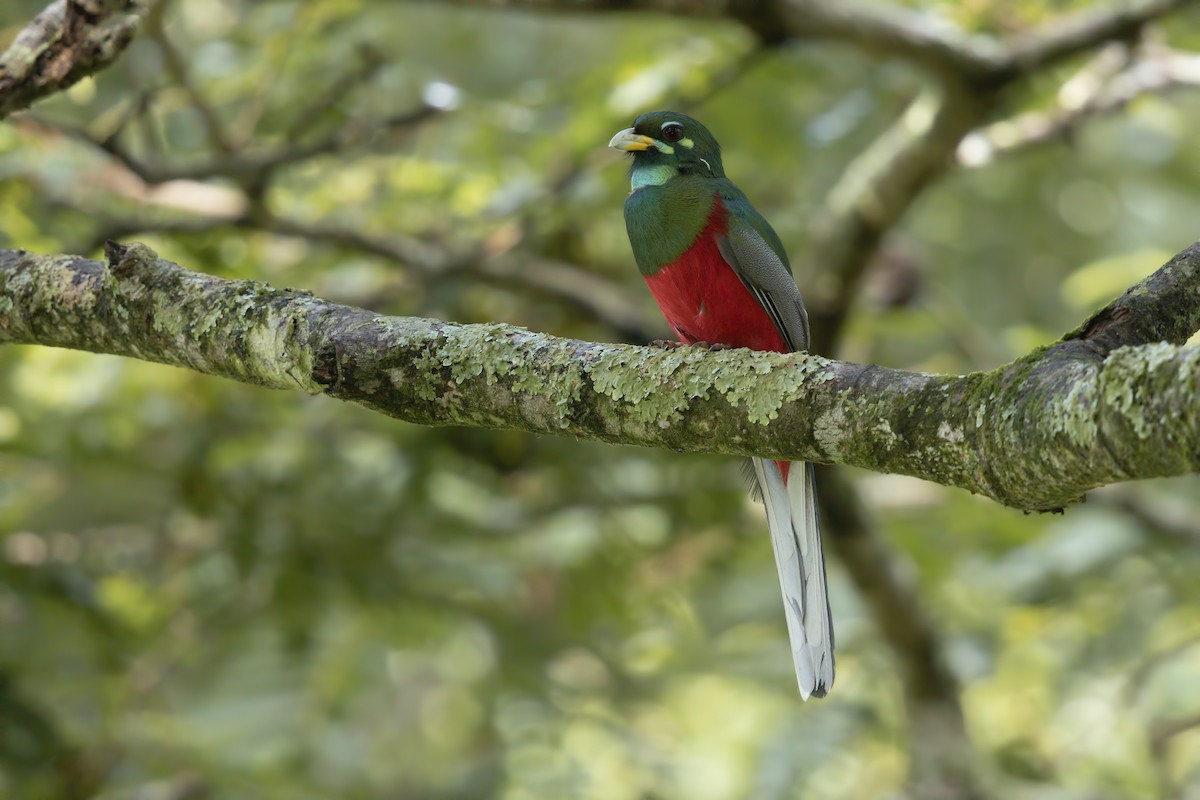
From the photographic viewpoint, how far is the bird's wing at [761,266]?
3709 millimetres

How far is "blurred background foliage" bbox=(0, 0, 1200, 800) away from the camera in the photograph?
5543 millimetres

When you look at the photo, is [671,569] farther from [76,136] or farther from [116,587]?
[76,136]

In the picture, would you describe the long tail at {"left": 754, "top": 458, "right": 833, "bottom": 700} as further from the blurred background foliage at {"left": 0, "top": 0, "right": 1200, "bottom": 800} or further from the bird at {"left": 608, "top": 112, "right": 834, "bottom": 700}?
the blurred background foliage at {"left": 0, "top": 0, "right": 1200, "bottom": 800}

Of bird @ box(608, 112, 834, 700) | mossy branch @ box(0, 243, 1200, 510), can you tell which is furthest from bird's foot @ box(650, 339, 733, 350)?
bird @ box(608, 112, 834, 700)

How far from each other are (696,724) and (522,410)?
660cm

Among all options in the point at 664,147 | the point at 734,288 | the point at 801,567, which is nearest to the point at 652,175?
the point at 664,147

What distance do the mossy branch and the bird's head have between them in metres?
1.52

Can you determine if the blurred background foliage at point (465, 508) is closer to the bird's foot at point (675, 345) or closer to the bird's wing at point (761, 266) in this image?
the bird's wing at point (761, 266)

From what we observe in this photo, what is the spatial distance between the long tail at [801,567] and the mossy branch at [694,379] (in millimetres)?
1145

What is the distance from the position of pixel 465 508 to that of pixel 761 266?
3.81m

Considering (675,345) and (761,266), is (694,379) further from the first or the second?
(761,266)

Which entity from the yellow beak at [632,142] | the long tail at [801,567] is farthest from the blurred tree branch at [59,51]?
the long tail at [801,567]

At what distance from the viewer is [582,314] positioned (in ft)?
21.7

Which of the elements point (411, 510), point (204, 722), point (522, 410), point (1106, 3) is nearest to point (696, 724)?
point (411, 510)
